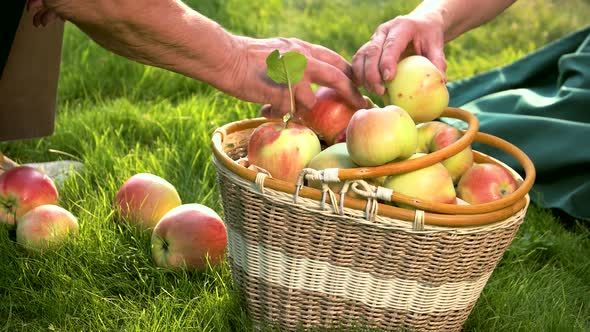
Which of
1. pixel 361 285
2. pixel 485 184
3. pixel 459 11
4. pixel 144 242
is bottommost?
pixel 144 242

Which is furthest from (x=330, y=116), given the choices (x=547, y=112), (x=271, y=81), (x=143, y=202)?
(x=547, y=112)

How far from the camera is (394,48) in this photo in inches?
71.6

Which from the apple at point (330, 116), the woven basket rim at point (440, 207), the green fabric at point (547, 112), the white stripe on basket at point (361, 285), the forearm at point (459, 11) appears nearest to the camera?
the woven basket rim at point (440, 207)

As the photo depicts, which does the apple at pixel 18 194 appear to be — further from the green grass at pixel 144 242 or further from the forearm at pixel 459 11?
the forearm at pixel 459 11

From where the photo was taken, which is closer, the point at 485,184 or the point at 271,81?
the point at 485,184

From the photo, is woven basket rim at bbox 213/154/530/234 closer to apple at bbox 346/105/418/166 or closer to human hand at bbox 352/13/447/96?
apple at bbox 346/105/418/166

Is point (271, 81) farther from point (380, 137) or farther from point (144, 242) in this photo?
point (144, 242)

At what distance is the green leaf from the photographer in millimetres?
1677

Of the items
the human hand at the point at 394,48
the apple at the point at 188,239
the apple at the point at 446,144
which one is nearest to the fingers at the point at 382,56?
the human hand at the point at 394,48

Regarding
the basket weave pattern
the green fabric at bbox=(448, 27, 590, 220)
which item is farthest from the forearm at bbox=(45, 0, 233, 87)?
the green fabric at bbox=(448, 27, 590, 220)

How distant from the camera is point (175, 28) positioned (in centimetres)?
176

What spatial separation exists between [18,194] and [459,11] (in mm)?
1234

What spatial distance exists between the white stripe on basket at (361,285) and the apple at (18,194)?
76 cm

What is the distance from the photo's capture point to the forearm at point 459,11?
2.09 metres
